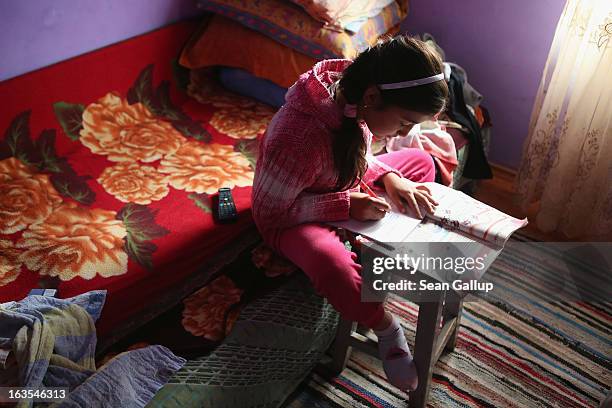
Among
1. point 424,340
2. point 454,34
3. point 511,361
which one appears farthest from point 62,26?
point 511,361

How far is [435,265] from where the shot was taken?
1.24 meters

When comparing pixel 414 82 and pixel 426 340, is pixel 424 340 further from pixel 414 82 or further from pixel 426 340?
pixel 414 82

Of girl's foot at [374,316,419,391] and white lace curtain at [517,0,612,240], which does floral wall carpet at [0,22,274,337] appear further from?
white lace curtain at [517,0,612,240]

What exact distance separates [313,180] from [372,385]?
57 centimetres

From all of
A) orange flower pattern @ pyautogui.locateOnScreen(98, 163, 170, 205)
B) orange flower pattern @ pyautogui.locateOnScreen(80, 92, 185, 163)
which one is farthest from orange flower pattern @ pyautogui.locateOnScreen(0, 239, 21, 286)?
orange flower pattern @ pyautogui.locateOnScreen(80, 92, 185, 163)

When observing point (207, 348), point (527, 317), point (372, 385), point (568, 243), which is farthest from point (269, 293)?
point (568, 243)

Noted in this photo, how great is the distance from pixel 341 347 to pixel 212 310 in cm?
36

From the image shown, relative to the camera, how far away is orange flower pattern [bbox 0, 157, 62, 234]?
148cm

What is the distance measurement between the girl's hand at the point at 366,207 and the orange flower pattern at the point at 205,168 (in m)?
0.45

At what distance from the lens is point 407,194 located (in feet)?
4.63

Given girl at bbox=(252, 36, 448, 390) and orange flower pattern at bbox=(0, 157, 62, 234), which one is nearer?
girl at bbox=(252, 36, 448, 390)

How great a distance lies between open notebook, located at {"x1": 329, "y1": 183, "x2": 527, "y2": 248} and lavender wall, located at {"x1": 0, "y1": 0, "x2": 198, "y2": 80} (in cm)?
97

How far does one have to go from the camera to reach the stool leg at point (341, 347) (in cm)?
148

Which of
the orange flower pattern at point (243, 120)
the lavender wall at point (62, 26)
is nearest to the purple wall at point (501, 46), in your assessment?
the orange flower pattern at point (243, 120)
